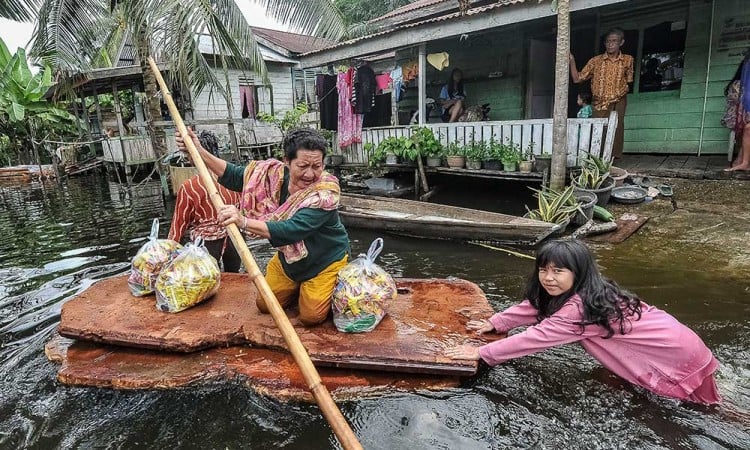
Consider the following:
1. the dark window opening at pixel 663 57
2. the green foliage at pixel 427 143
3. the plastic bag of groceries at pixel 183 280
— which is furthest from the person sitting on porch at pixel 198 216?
the dark window opening at pixel 663 57

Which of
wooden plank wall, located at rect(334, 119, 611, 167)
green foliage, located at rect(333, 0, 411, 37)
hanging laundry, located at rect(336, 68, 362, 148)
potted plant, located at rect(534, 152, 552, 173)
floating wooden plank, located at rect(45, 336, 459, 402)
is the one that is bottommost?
floating wooden plank, located at rect(45, 336, 459, 402)

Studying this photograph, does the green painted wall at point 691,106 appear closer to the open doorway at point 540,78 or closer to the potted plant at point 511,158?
the open doorway at point 540,78

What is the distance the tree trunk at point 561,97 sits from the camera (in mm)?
6012

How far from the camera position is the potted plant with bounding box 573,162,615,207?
657cm

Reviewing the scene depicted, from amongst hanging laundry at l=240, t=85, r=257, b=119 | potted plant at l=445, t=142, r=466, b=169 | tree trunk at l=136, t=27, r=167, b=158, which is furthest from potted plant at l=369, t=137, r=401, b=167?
hanging laundry at l=240, t=85, r=257, b=119

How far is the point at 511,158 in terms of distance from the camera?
7.60m

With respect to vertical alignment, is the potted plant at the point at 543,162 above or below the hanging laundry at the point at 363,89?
below

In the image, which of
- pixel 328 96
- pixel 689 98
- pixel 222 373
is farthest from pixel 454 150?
pixel 222 373

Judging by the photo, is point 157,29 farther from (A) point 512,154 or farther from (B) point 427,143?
(A) point 512,154

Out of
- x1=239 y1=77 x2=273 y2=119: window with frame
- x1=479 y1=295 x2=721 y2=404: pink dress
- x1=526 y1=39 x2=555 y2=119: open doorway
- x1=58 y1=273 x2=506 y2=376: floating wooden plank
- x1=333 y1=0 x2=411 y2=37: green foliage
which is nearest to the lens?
x1=479 y1=295 x2=721 y2=404: pink dress

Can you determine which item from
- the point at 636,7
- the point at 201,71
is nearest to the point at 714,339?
the point at 636,7

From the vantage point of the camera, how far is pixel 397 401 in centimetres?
273

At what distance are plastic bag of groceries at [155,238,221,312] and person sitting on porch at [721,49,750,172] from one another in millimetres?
7925

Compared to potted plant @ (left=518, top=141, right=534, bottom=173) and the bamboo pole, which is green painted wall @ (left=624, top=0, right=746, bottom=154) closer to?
potted plant @ (left=518, top=141, right=534, bottom=173)
